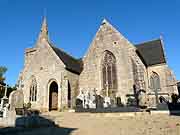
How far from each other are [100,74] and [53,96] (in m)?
6.16

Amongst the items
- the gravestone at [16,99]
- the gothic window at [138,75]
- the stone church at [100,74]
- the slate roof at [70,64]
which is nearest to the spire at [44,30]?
the stone church at [100,74]

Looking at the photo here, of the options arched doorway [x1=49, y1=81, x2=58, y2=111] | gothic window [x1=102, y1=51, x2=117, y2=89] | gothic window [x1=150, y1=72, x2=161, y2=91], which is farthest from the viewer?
gothic window [x1=150, y1=72, x2=161, y2=91]

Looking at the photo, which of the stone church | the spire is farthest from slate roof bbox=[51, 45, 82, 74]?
the spire

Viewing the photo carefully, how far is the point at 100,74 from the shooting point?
2439 cm

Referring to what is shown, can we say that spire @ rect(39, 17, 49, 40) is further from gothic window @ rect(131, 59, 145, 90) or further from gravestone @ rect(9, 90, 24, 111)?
gravestone @ rect(9, 90, 24, 111)

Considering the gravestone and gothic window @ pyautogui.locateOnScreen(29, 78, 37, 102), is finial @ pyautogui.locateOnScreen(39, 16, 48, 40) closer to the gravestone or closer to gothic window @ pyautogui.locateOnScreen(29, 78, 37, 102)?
gothic window @ pyautogui.locateOnScreen(29, 78, 37, 102)

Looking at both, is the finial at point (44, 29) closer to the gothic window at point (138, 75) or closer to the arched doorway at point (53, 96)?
the arched doorway at point (53, 96)

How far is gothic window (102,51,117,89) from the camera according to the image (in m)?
23.4

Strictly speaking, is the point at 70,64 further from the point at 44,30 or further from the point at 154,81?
the point at 44,30

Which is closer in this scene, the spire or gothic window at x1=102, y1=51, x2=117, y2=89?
gothic window at x1=102, y1=51, x2=117, y2=89

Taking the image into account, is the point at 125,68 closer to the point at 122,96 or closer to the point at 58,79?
the point at 122,96

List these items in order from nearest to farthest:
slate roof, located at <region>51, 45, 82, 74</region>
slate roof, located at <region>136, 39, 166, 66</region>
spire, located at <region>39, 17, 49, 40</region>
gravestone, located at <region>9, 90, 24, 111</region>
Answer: gravestone, located at <region>9, 90, 24, 111</region>, slate roof, located at <region>51, 45, 82, 74</region>, slate roof, located at <region>136, 39, 166, 66</region>, spire, located at <region>39, 17, 49, 40</region>

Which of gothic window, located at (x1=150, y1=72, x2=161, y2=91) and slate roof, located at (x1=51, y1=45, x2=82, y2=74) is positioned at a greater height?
slate roof, located at (x1=51, y1=45, x2=82, y2=74)

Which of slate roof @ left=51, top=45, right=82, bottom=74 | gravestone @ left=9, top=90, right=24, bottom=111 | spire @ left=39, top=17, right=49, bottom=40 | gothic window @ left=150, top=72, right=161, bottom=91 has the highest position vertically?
spire @ left=39, top=17, right=49, bottom=40
